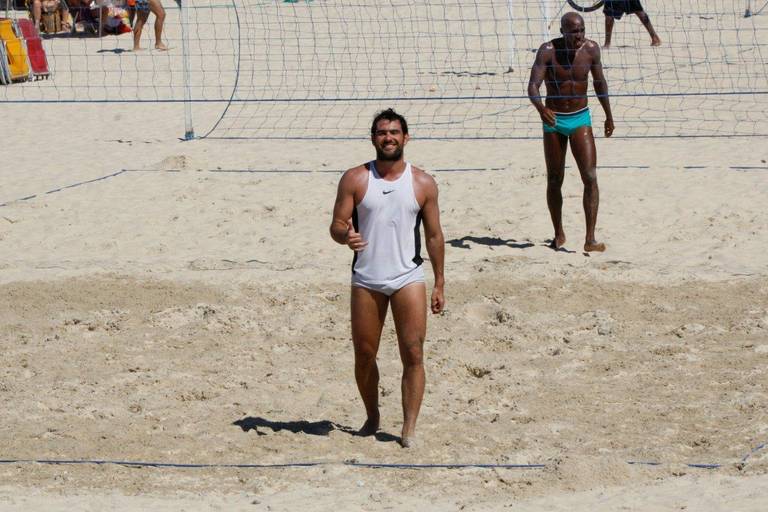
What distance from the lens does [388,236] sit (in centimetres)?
532

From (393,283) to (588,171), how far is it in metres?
3.60

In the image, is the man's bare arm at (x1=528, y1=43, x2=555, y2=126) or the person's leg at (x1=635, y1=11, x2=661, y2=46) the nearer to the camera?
the man's bare arm at (x1=528, y1=43, x2=555, y2=126)

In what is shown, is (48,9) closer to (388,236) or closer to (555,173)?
(555,173)

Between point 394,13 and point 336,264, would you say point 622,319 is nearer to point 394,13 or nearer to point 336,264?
point 336,264

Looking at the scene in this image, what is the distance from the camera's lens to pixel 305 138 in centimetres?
1248

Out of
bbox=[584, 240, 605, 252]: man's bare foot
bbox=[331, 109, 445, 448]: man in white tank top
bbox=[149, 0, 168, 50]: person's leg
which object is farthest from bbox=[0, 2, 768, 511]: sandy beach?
bbox=[149, 0, 168, 50]: person's leg

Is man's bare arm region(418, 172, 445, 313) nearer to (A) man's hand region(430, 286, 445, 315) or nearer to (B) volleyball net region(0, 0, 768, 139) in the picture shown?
(A) man's hand region(430, 286, 445, 315)

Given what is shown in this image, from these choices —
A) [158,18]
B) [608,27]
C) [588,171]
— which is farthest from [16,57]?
[588,171]

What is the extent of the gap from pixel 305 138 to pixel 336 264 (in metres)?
4.12

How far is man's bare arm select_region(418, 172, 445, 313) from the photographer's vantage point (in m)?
5.36

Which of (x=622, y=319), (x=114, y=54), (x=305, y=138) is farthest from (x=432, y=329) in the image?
(x=114, y=54)

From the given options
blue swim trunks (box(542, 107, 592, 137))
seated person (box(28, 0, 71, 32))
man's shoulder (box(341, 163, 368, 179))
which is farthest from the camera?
seated person (box(28, 0, 71, 32))

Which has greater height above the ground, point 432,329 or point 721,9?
point 721,9

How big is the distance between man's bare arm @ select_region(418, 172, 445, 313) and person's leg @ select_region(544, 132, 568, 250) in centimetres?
338
